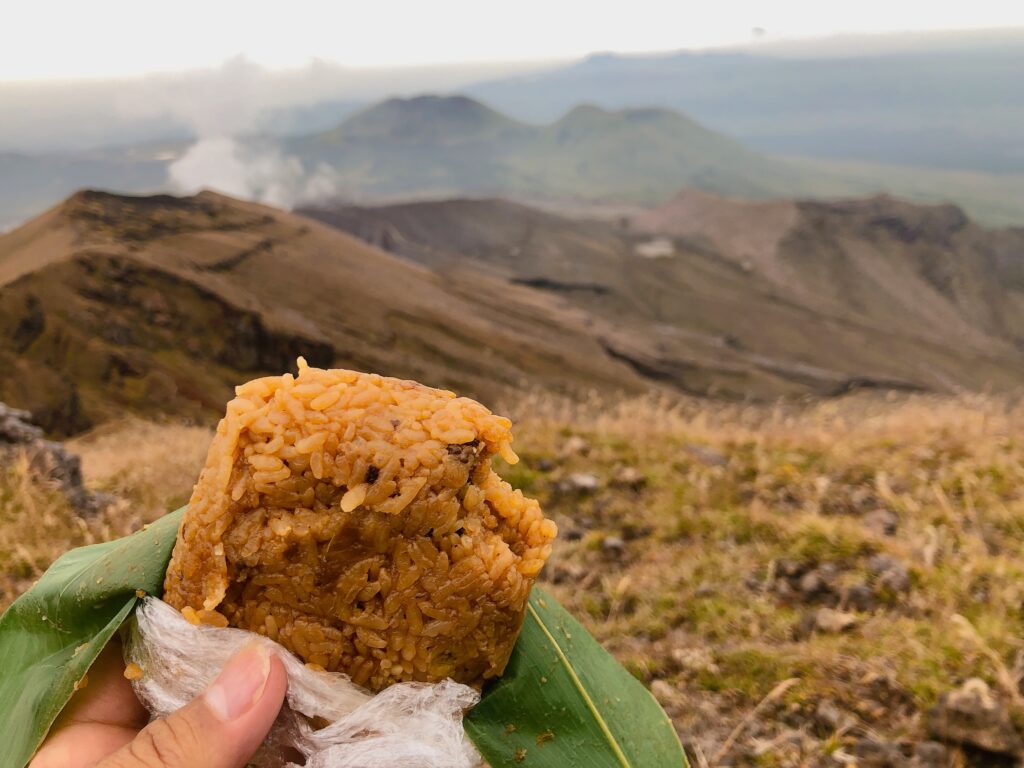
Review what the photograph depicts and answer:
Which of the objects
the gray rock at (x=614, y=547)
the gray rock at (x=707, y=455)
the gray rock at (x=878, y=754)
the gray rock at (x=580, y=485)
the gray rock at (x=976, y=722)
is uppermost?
the gray rock at (x=976, y=722)

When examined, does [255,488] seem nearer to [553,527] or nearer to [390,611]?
[390,611]

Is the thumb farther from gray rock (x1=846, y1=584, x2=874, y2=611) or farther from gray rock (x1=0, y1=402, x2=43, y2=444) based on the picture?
gray rock (x1=0, y1=402, x2=43, y2=444)

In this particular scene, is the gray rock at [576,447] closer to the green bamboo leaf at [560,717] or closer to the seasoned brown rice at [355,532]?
the green bamboo leaf at [560,717]

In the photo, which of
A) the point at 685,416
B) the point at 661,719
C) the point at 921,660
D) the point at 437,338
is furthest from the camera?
the point at 437,338

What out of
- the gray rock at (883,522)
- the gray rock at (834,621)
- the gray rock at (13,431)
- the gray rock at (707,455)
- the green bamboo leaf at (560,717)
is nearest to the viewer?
the green bamboo leaf at (560,717)

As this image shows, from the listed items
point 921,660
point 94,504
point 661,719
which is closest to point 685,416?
point 921,660

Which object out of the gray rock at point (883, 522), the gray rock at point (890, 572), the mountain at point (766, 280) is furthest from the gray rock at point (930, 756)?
the mountain at point (766, 280)
